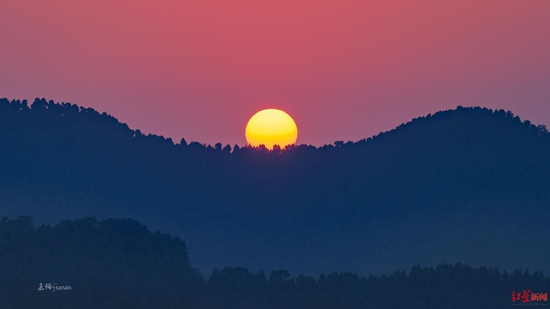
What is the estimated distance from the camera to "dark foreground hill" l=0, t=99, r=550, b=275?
177m

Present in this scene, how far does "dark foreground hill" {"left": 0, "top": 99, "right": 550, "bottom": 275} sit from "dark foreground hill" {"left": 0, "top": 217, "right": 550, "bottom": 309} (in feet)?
199

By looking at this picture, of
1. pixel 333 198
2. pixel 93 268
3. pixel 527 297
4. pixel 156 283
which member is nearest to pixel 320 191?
pixel 333 198

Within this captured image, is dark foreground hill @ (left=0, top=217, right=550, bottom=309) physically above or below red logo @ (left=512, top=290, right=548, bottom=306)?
above

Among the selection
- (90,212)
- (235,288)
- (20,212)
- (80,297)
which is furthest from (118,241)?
(90,212)

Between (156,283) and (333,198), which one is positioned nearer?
(156,283)

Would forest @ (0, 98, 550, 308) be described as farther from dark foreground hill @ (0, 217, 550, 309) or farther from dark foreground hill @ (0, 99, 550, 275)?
dark foreground hill @ (0, 217, 550, 309)

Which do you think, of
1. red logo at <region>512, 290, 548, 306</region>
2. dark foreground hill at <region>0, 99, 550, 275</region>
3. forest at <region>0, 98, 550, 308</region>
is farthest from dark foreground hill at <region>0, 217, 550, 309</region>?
dark foreground hill at <region>0, 99, 550, 275</region>

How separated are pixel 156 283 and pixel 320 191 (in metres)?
108

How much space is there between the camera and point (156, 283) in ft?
296

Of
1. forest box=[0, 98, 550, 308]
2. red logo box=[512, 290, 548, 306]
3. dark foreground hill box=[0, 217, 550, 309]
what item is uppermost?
forest box=[0, 98, 550, 308]

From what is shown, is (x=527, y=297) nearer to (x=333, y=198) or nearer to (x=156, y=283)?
(x=156, y=283)

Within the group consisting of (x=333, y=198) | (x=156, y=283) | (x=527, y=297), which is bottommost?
(x=527, y=297)

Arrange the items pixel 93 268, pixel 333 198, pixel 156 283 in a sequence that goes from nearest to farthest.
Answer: pixel 156 283
pixel 93 268
pixel 333 198

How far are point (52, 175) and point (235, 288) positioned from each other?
335 ft
